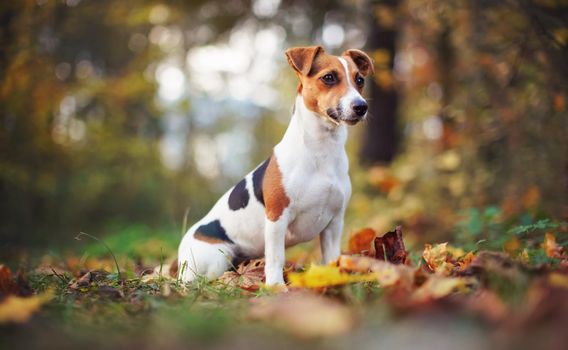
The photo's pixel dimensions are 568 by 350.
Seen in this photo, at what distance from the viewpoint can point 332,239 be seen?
3.74m

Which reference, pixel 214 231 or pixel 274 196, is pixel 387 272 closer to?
pixel 274 196

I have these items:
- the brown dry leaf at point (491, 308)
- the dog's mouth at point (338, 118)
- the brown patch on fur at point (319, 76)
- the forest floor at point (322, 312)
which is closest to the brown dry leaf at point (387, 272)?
the forest floor at point (322, 312)

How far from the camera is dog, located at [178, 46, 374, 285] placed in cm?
340

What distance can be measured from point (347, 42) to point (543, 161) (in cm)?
547

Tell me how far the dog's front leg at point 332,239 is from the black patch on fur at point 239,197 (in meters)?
0.63

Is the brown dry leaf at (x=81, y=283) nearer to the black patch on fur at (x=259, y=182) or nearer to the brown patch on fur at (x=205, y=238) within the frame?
the brown patch on fur at (x=205, y=238)

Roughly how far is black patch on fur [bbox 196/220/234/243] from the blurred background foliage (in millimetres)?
2436

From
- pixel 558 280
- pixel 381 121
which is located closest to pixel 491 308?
pixel 558 280

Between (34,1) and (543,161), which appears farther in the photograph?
(34,1)

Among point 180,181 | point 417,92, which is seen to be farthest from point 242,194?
point 417,92

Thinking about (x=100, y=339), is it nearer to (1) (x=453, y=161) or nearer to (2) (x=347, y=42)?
(1) (x=453, y=161)

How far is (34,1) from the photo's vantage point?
7426mm

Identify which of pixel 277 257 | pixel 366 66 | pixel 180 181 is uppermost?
pixel 366 66

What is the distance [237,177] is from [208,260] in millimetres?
11408
